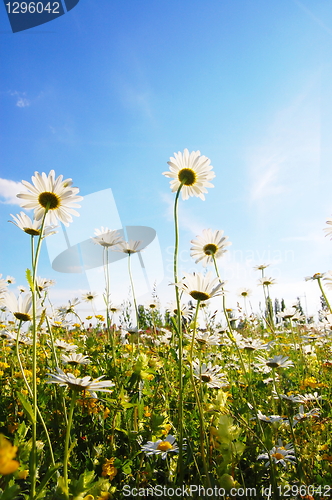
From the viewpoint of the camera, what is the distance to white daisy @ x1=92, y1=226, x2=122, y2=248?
8.32 ft

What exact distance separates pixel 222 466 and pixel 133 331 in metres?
2.12

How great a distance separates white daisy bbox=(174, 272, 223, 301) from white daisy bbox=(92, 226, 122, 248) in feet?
4.02

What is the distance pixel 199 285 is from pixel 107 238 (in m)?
1.33

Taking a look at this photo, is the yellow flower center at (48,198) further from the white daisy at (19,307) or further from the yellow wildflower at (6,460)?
the yellow wildflower at (6,460)

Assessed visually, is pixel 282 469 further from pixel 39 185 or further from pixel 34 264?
pixel 39 185

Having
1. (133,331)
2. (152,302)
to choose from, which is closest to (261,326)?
(152,302)

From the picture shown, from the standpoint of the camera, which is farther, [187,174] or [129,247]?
[129,247]

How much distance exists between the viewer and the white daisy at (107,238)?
2537 mm

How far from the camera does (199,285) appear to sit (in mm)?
1448

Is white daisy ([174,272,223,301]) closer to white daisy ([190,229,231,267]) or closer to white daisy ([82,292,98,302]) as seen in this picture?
white daisy ([190,229,231,267])

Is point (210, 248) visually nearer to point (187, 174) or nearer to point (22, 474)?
point (187, 174)

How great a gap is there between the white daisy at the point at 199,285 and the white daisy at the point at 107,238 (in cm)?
123

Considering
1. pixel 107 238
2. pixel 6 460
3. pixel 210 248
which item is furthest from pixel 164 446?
pixel 107 238

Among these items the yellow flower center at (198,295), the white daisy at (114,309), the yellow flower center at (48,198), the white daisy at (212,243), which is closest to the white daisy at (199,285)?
the yellow flower center at (198,295)
